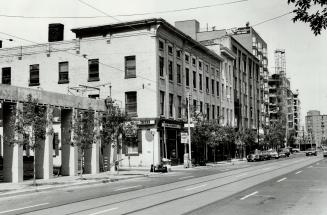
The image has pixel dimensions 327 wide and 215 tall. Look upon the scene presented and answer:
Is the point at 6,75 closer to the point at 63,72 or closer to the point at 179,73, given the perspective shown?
the point at 63,72

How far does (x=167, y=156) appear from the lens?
45.5 m

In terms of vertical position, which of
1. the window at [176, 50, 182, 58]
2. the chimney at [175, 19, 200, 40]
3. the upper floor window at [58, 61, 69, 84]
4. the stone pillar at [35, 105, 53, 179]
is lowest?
the stone pillar at [35, 105, 53, 179]

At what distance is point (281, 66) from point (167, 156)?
388ft

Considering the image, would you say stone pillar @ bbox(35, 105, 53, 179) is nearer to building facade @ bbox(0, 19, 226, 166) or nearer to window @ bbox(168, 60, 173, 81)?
building facade @ bbox(0, 19, 226, 166)

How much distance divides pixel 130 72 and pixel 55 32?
10.9 m

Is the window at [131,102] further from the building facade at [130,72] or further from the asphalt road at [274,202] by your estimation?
the asphalt road at [274,202]

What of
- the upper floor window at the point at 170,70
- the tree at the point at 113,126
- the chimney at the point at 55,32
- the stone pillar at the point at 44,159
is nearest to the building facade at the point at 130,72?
the upper floor window at the point at 170,70

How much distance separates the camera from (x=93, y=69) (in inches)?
1791

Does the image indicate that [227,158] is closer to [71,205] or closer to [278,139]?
[278,139]

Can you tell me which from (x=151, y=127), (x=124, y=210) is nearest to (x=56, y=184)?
(x=124, y=210)

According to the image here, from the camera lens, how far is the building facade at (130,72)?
4281 cm

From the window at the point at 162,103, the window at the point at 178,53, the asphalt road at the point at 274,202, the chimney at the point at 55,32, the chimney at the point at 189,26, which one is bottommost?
the asphalt road at the point at 274,202

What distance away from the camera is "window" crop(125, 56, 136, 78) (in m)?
43.8

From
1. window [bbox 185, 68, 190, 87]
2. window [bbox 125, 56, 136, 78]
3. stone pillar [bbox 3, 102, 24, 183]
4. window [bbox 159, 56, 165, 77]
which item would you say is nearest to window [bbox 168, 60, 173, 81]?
window [bbox 159, 56, 165, 77]
